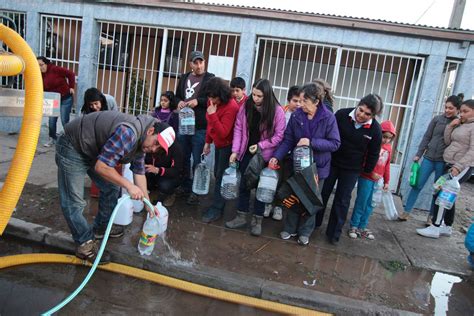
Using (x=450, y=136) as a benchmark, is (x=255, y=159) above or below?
below

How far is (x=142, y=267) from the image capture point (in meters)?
3.41

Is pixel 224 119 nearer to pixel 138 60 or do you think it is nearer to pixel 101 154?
pixel 101 154

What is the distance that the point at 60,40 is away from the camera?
25.5 ft

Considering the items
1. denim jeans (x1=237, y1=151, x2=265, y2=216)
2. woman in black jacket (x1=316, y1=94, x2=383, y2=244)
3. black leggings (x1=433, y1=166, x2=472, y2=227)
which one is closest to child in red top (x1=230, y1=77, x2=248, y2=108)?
denim jeans (x1=237, y1=151, x2=265, y2=216)

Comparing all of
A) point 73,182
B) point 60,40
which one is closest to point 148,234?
point 73,182

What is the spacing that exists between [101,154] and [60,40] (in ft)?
20.9

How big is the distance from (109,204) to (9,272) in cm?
100

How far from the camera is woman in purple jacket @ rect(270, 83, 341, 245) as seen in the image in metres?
3.81

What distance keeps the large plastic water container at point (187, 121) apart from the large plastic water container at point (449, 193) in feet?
11.2

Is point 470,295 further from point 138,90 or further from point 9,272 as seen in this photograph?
point 138,90

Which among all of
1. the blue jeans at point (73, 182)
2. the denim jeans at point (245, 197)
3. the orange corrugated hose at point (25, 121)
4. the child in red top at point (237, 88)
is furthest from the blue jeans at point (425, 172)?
the orange corrugated hose at point (25, 121)

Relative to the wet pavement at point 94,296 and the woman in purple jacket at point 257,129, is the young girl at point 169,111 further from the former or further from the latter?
the wet pavement at point 94,296

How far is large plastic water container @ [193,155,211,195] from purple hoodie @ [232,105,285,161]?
80cm

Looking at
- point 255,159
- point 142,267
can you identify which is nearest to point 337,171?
point 255,159
